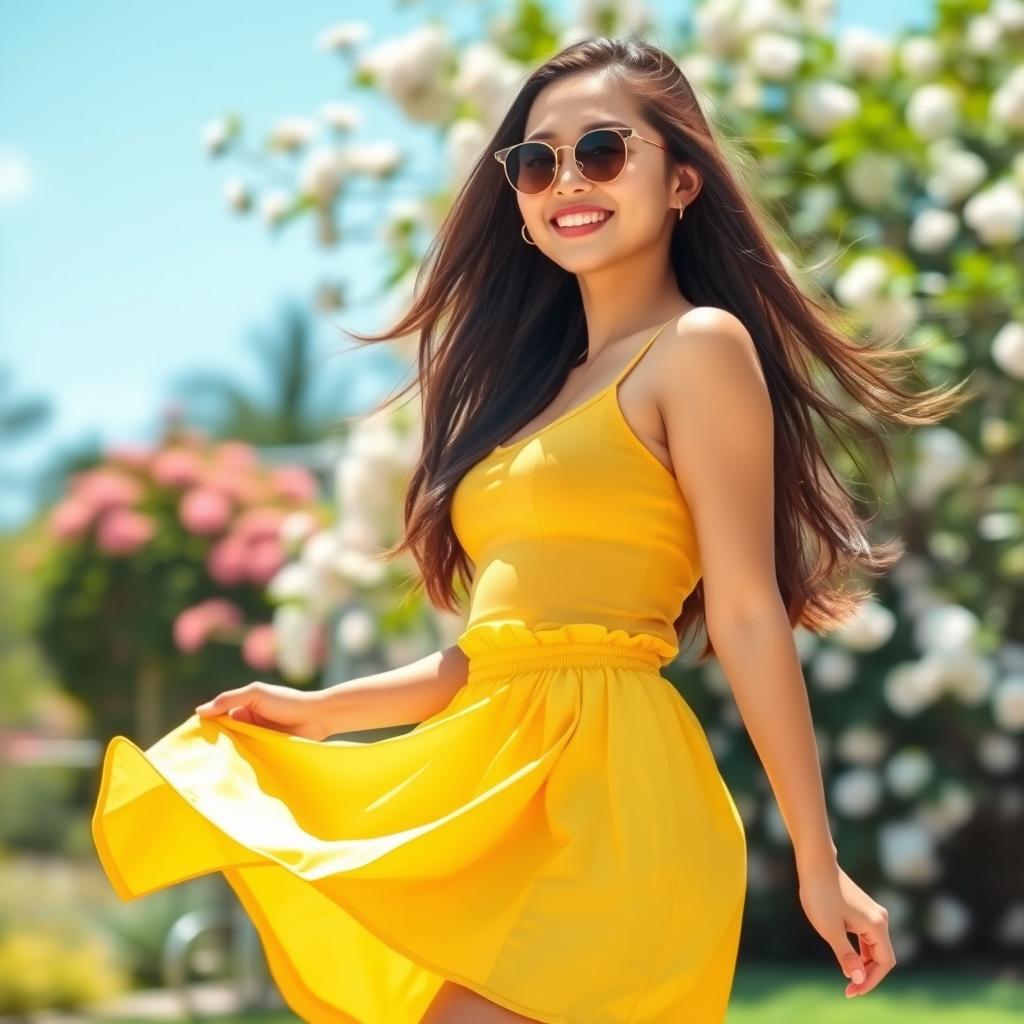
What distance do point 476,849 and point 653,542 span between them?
1.44 ft

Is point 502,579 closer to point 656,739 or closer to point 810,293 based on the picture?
point 656,739

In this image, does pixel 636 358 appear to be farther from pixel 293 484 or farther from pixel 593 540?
pixel 293 484

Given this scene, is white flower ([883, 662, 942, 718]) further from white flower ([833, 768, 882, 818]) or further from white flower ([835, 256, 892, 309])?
white flower ([835, 256, 892, 309])

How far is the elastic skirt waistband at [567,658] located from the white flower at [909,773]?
14.2 feet

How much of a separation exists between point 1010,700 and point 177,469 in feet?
15.8

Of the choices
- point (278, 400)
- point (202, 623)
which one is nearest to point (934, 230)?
point (202, 623)

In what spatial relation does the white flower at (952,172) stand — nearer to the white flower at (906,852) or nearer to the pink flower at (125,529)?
the white flower at (906,852)

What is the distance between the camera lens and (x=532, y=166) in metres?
2.54

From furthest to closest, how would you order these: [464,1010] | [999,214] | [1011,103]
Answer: [1011,103] < [999,214] < [464,1010]

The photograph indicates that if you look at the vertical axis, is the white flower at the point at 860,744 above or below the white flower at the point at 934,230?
below

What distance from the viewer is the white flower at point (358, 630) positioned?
6.59m

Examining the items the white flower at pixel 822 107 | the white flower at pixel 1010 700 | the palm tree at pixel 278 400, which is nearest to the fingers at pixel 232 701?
the white flower at pixel 1010 700

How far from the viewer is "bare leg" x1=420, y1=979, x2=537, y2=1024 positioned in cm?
215

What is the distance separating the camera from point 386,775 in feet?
8.06
